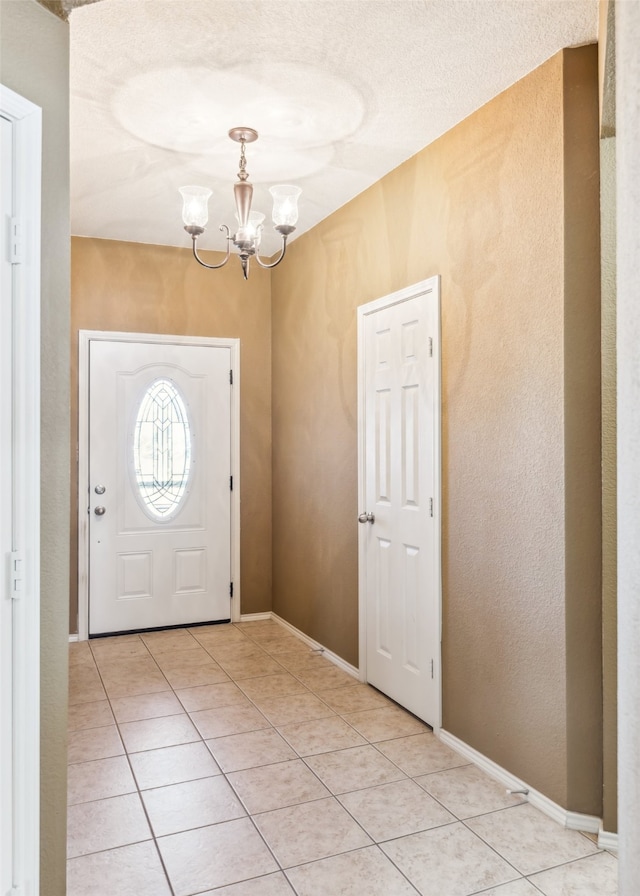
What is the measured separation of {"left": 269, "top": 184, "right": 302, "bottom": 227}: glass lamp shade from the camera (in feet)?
9.30

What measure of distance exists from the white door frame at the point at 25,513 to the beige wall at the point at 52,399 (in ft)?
0.12

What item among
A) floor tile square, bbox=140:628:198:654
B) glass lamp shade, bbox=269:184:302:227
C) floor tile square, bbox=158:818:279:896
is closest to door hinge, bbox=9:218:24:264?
glass lamp shade, bbox=269:184:302:227

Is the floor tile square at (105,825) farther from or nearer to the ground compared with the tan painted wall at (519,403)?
nearer to the ground

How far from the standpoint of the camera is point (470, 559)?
2.89 metres

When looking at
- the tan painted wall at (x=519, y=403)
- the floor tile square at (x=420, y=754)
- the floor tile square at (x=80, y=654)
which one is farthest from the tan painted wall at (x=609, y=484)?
the floor tile square at (x=80, y=654)

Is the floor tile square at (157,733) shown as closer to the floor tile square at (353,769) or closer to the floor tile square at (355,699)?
the floor tile square at (353,769)

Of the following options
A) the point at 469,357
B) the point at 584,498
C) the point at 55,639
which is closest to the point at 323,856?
the point at 55,639

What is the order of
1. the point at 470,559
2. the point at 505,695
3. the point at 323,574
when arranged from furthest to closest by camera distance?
the point at 323,574, the point at 470,559, the point at 505,695

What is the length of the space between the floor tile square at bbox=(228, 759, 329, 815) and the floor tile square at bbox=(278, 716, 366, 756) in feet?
0.46

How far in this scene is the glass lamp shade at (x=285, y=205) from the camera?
2.84 metres

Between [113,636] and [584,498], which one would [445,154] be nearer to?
[584,498]

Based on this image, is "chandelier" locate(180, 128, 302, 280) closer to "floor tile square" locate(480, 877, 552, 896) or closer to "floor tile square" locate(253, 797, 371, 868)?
"floor tile square" locate(253, 797, 371, 868)

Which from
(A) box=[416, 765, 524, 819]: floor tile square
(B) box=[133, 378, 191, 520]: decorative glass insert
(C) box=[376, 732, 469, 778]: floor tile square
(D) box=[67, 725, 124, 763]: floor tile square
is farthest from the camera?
(B) box=[133, 378, 191, 520]: decorative glass insert

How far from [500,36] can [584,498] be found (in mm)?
1647
